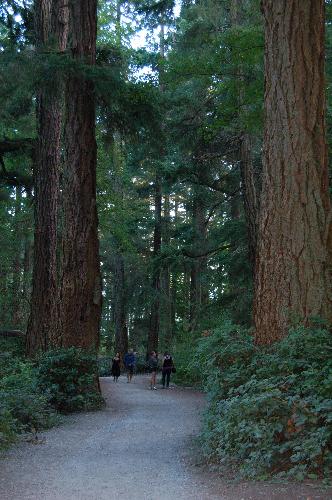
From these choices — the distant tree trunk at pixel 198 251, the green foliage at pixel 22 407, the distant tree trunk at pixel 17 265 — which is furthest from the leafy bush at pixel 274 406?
the distant tree trunk at pixel 17 265

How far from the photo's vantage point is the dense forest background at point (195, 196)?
6664mm

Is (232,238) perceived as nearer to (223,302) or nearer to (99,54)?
(223,302)

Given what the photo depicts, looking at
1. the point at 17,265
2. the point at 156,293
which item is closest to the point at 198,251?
the point at 156,293

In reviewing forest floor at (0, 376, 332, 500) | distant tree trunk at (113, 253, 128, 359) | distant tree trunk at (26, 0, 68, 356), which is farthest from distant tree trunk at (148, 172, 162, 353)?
forest floor at (0, 376, 332, 500)

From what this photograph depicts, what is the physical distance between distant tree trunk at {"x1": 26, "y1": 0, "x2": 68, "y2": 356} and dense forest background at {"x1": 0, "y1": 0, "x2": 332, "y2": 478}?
0.04m

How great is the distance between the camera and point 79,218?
542 inches

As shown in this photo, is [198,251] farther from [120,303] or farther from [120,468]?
[120,468]

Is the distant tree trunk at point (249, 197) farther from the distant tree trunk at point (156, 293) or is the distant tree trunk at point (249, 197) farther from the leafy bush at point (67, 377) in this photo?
the distant tree trunk at point (156, 293)

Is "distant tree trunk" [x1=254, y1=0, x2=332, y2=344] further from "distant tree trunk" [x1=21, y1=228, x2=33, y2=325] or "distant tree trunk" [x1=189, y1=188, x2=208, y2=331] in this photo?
"distant tree trunk" [x1=21, y1=228, x2=33, y2=325]

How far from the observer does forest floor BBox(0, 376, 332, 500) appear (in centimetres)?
557

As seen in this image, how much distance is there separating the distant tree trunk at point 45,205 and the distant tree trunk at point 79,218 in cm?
243

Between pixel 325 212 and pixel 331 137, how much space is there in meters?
5.82

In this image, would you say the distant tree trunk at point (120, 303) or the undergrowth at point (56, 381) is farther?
the distant tree trunk at point (120, 303)

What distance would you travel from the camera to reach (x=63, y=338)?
13.6 meters
